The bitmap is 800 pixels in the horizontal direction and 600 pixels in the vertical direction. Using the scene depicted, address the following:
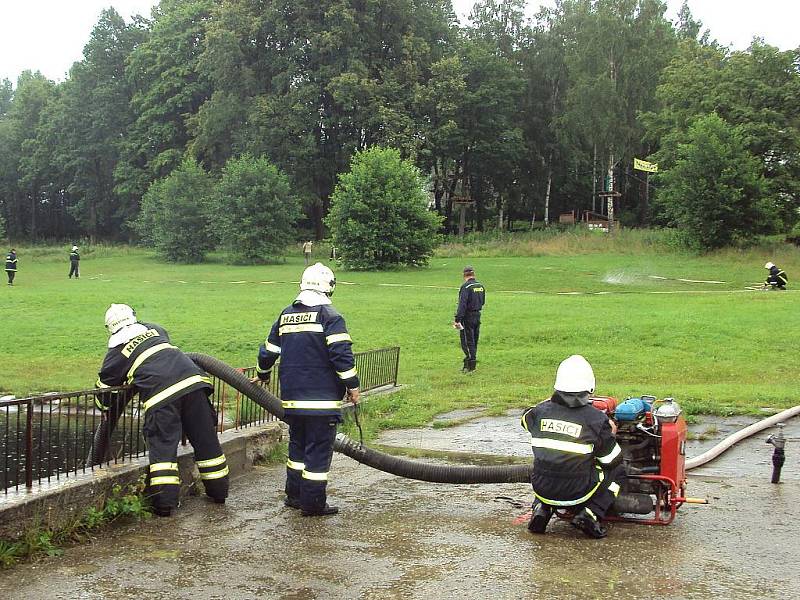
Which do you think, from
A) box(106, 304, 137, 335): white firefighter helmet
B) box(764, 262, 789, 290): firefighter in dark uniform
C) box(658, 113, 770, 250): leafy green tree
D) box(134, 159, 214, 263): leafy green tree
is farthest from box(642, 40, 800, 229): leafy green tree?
box(106, 304, 137, 335): white firefighter helmet

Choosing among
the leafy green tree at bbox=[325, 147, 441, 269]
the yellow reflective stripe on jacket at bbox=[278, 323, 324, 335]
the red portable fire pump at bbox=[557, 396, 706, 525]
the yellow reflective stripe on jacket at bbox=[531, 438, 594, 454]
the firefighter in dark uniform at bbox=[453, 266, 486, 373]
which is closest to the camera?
the yellow reflective stripe on jacket at bbox=[531, 438, 594, 454]

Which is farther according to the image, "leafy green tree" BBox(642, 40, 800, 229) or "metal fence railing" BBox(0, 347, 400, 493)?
"leafy green tree" BBox(642, 40, 800, 229)

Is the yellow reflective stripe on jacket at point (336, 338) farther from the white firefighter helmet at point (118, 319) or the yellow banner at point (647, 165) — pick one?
the yellow banner at point (647, 165)

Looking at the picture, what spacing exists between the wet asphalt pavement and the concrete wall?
246mm

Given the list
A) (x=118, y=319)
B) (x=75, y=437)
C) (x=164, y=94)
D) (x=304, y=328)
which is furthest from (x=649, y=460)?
(x=164, y=94)

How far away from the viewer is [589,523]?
6.01 m

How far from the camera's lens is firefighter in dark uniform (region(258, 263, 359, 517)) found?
6707 millimetres

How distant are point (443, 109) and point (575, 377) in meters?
56.7

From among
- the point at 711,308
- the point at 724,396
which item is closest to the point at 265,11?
the point at 711,308

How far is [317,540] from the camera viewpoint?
19.7 ft

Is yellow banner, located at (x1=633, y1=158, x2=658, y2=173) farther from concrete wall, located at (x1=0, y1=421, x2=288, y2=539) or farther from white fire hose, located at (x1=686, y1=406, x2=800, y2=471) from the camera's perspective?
concrete wall, located at (x1=0, y1=421, x2=288, y2=539)

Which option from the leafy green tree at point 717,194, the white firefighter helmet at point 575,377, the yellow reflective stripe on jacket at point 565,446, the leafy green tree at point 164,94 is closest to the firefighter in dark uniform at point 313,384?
the yellow reflective stripe on jacket at point 565,446

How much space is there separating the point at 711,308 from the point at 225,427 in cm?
1827

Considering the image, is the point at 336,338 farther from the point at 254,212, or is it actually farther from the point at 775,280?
the point at 254,212
